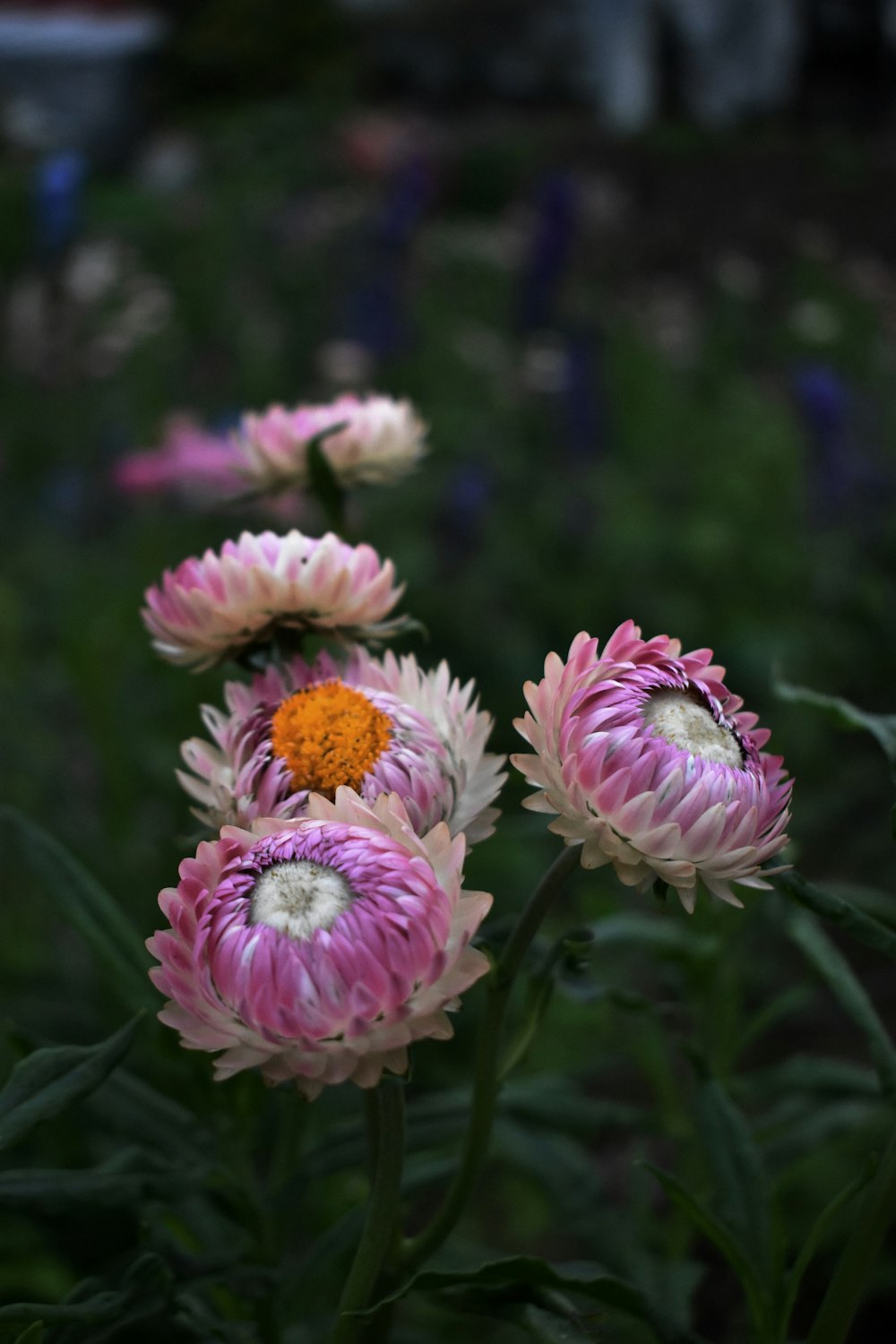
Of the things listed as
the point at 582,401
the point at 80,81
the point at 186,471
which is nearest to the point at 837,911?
the point at 186,471

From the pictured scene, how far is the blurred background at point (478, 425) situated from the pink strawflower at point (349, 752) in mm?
63

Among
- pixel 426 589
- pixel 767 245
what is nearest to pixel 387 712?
pixel 426 589

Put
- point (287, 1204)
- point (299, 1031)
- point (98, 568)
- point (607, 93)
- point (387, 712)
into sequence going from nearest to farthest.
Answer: point (299, 1031), point (387, 712), point (287, 1204), point (98, 568), point (607, 93)

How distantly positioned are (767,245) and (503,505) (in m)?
4.00

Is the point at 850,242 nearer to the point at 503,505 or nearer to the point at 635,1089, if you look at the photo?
the point at 503,505

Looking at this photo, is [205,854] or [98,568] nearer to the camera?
[205,854]

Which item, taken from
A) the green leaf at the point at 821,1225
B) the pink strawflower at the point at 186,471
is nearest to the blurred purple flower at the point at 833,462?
the pink strawflower at the point at 186,471

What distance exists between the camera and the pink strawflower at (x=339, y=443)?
1010mm

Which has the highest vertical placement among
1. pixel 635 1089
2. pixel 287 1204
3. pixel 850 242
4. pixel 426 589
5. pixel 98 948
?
pixel 98 948

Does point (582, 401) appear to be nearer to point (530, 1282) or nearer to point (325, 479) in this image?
point (325, 479)

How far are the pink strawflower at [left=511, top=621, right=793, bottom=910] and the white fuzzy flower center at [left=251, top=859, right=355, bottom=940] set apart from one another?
0.35 ft

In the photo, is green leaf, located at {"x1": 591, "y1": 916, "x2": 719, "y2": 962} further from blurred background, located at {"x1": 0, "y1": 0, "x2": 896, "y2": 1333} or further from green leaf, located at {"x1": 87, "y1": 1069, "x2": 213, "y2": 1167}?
green leaf, located at {"x1": 87, "y1": 1069, "x2": 213, "y2": 1167}

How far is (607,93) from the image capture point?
366 inches

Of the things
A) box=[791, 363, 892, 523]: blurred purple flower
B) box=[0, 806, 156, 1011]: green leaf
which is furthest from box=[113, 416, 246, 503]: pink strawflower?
box=[791, 363, 892, 523]: blurred purple flower
